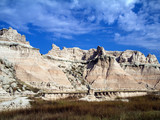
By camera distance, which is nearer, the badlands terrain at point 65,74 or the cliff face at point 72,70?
the badlands terrain at point 65,74

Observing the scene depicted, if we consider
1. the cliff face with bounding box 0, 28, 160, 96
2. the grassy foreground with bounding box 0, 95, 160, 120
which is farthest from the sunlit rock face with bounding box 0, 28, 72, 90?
the grassy foreground with bounding box 0, 95, 160, 120

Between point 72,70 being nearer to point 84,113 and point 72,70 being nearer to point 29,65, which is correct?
point 29,65

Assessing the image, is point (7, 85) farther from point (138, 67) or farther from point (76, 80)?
point (138, 67)

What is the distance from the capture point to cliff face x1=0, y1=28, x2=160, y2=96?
51.5 metres

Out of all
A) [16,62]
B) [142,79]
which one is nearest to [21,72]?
[16,62]

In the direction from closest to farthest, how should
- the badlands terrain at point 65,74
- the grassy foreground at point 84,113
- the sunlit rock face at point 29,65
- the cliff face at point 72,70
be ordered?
the grassy foreground at point 84,113 < the badlands terrain at point 65,74 < the sunlit rock face at point 29,65 < the cliff face at point 72,70

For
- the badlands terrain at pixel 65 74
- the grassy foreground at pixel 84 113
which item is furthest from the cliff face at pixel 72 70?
the grassy foreground at pixel 84 113

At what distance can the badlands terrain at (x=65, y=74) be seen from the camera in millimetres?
39188

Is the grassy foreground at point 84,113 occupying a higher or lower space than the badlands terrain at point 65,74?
lower

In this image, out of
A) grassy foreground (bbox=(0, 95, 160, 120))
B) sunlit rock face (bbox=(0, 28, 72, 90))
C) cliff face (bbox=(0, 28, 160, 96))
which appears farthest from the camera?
cliff face (bbox=(0, 28, 160, 96))

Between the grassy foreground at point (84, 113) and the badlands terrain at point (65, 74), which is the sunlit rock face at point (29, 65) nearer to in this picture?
the badlands terrain at point (65, 74)

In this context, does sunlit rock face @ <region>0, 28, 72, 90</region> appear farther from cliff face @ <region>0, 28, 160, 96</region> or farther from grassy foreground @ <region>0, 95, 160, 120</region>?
grassy foreground @ <region>0, 95, 160, 120</region>

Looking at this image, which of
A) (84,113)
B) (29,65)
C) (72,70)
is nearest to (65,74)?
(72,70)

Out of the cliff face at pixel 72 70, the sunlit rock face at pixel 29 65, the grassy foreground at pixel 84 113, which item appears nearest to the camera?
the grassy foreground at pixel 84 113
